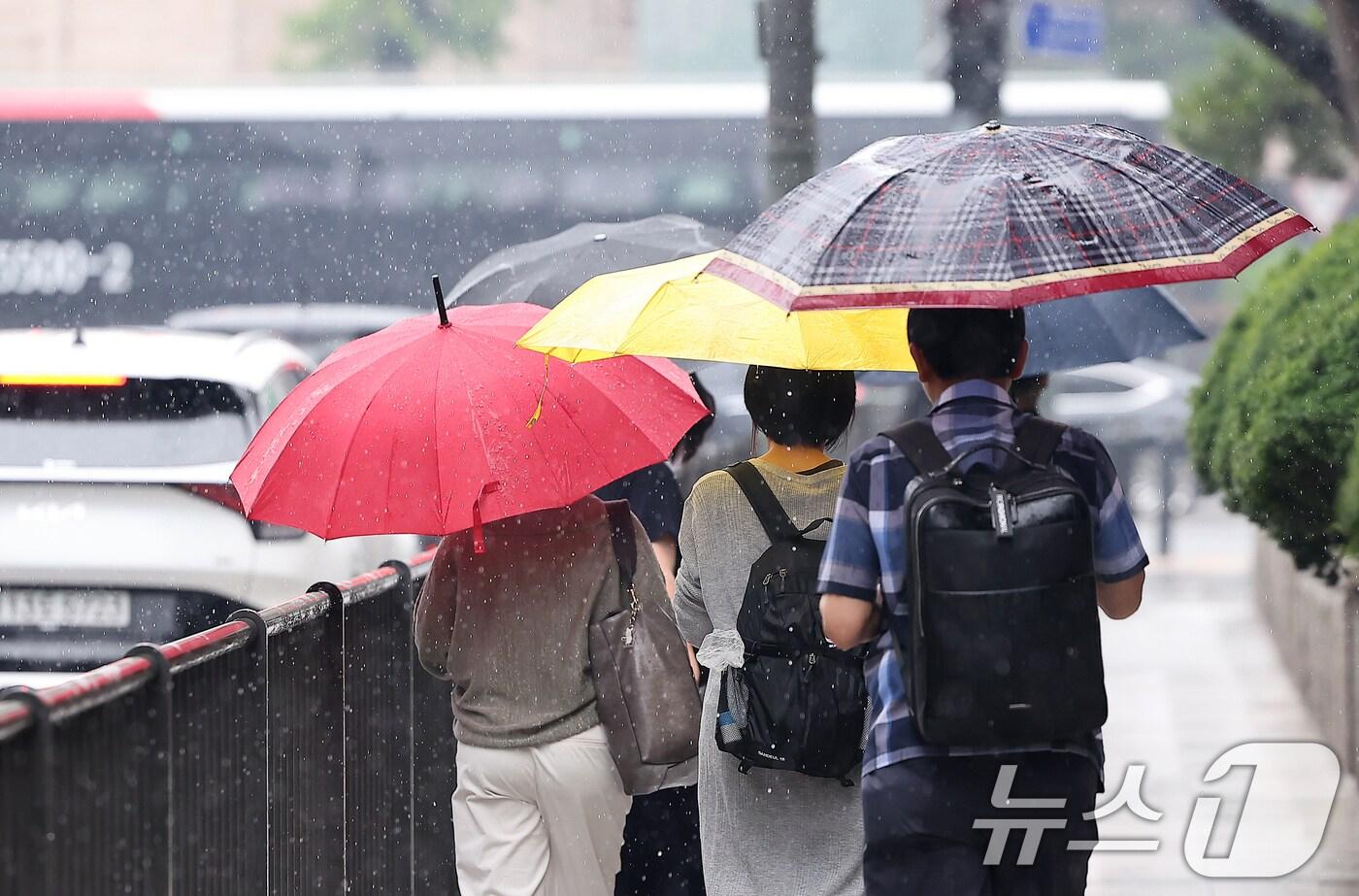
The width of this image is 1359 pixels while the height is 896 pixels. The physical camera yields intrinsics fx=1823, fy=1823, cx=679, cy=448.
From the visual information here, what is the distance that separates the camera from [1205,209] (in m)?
3.16

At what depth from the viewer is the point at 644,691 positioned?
3926 mm

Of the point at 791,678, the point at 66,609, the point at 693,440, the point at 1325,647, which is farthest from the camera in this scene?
the point at 1325,647

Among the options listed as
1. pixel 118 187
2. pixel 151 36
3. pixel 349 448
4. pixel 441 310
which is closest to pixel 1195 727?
pixel 441 310

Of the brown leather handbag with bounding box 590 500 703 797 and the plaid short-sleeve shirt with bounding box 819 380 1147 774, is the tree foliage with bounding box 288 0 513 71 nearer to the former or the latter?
the brown leather handbag with bounding box 590 500 703 797

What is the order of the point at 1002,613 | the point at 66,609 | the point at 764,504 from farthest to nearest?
the point at 66,609 → the point at 764,504 → the point at 1002,613

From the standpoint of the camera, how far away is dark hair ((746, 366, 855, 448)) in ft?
12.7

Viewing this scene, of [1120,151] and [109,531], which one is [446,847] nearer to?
[109,531]

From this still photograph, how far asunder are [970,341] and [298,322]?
17.0 metres

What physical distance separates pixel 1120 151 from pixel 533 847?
1.96m

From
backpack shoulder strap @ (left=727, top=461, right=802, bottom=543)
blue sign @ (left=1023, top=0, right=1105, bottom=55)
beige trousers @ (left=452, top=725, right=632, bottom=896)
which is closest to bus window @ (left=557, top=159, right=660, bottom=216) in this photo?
blue sign @ (left=1023, top=0, right=1105, bottom=55)

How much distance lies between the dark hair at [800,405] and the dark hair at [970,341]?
0.79m

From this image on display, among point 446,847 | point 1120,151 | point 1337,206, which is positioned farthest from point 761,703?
point 1337,206

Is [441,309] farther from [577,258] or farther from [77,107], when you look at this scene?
[77,107]

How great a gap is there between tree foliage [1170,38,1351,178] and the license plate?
37.8ft
